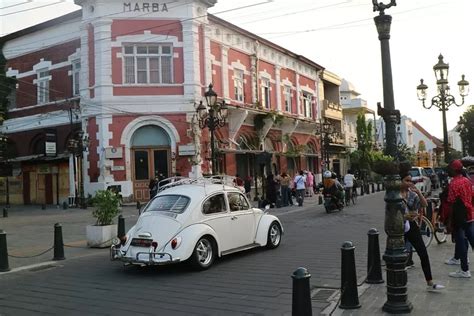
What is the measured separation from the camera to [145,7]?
2691 cm

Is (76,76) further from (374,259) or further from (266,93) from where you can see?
(374,259)

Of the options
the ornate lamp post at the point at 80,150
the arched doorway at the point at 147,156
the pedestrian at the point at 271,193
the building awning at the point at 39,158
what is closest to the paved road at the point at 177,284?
the pedestrian at the point at 271,193

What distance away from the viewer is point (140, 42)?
2691cm

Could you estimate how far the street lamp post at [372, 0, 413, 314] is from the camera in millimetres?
6004

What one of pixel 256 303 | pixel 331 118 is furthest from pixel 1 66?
pixel 256 303

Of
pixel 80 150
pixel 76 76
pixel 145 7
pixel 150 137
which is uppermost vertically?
pixel 145 7

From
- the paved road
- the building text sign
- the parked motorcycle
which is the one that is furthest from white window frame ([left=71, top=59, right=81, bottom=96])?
the paved road

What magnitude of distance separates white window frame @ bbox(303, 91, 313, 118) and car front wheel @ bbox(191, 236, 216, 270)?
33.3 m

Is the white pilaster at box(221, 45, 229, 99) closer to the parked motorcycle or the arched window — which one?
the arched window

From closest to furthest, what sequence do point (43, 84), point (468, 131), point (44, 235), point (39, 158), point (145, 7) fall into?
point (44, 235)
point (145, 7)
point (39, 158)
point (43, 84)
point (468, 131)

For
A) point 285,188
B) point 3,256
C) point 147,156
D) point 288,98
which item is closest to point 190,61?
point 147,156

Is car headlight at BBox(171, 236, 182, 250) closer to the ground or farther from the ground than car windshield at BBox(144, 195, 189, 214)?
closer to the ground

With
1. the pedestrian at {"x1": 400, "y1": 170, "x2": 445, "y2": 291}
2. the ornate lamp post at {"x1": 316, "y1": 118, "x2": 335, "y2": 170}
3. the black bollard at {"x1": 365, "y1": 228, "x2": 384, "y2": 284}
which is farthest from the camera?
the ornate lamp post at {"x1": 316, "y1": 118, "x2": 335, "y2": 170}

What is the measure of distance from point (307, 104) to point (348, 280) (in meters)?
37.1
